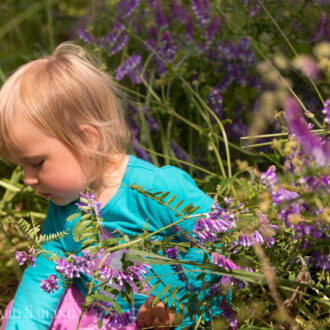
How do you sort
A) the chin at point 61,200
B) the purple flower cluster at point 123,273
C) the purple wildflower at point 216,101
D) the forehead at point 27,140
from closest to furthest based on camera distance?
the purple flower cluster at point 123,273 → the forehead at point 27,140 → the chin at point 61,200 → the purple wildflower at point 216,101

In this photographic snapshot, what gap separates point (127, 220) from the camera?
4.33 feet

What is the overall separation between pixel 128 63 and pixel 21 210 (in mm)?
694

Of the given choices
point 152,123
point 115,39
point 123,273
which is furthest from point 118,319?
point 115,39

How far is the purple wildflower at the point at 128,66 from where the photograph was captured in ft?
5.45

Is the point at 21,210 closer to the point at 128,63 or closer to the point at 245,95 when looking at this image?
the point at 128,63

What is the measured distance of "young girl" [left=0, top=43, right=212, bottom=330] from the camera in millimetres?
1214

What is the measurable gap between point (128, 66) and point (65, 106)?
471 mm

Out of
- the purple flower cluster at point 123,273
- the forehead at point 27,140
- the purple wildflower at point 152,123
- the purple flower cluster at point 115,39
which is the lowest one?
the purple wildflower at point 152,123

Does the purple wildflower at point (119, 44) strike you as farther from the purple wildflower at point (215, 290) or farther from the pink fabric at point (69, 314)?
the purple wildflower at point (215, 290)

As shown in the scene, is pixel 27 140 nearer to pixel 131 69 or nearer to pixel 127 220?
pixel 127 220

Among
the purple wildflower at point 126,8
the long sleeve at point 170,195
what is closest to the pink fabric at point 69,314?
the long sleeve at point 170,195

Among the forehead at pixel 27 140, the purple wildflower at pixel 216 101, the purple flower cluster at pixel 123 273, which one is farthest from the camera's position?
the purple wildflower at pixel 216 101

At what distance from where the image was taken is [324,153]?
25.9 inches

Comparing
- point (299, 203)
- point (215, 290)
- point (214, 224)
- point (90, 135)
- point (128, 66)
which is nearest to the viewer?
point (299, 203)
